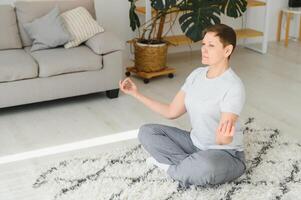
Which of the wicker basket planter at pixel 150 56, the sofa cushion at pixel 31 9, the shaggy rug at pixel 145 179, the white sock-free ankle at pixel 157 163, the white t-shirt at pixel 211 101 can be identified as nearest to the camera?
the white t-shirt at pixel 211 101

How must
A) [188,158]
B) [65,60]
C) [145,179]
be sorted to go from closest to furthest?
[188,158], [145,179], [65,60]

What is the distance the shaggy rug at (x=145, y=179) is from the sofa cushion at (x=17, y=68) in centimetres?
98

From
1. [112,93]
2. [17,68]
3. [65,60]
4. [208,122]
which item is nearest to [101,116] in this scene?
[112,93]

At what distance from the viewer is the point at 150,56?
391 cm

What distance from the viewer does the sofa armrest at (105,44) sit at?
3.41 metres

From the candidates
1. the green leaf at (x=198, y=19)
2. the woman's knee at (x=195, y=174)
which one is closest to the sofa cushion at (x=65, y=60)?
the green leaf at (x=198, y=19)

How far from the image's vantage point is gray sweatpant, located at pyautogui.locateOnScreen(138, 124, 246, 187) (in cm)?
208

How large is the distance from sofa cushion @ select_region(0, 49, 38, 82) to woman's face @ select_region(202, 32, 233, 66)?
5.31 ft

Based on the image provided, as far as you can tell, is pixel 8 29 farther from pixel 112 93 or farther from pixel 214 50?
pixel 214 50

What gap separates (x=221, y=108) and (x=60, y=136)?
1.31 metres

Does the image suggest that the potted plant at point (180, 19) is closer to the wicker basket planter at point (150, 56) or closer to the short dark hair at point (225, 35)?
the wicker basket planter at point (150, 56)

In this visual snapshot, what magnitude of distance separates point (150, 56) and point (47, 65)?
1059 millimetres

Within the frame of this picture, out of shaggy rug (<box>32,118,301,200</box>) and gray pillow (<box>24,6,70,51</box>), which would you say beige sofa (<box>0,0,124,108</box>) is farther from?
shaggy rug (<box>32,118,301,200</box>)

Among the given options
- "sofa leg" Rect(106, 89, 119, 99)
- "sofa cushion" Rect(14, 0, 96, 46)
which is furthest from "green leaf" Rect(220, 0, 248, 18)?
"sofa cushion" Rect(14, 0, 96, 46)
